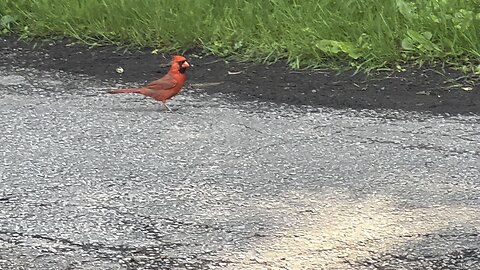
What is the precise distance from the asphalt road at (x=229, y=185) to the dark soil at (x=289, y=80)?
0.19 metres

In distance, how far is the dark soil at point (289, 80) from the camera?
5551 millimetres

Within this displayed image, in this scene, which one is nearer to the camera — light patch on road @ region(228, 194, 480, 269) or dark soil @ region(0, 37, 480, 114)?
light patch on road @ region(228, 194, 480, 269)

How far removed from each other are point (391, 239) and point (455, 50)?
286 centimetres

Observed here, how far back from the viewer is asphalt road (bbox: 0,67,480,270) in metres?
3.56

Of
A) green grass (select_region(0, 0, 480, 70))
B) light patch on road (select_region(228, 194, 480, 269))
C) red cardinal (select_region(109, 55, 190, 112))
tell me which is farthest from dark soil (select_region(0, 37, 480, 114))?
light patch on road (select_region(228, 194, 480, 269))

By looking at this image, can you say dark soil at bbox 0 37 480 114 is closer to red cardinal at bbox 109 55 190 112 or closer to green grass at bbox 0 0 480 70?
green grass at bbox 0 0 480 70

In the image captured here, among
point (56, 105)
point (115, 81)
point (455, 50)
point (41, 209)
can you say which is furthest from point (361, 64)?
point (41, 209)

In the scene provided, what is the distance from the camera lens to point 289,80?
6031 millimetres

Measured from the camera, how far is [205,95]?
5875mm

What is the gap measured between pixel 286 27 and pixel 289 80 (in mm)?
868

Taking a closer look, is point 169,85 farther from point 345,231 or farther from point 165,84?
point 345,231

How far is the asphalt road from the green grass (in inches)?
36.9

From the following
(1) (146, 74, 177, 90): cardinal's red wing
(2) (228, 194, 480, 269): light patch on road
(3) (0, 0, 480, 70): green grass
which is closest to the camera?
(2) (228, 194, 480, 269): light patch on road

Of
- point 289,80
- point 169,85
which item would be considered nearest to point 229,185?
point 169,85
